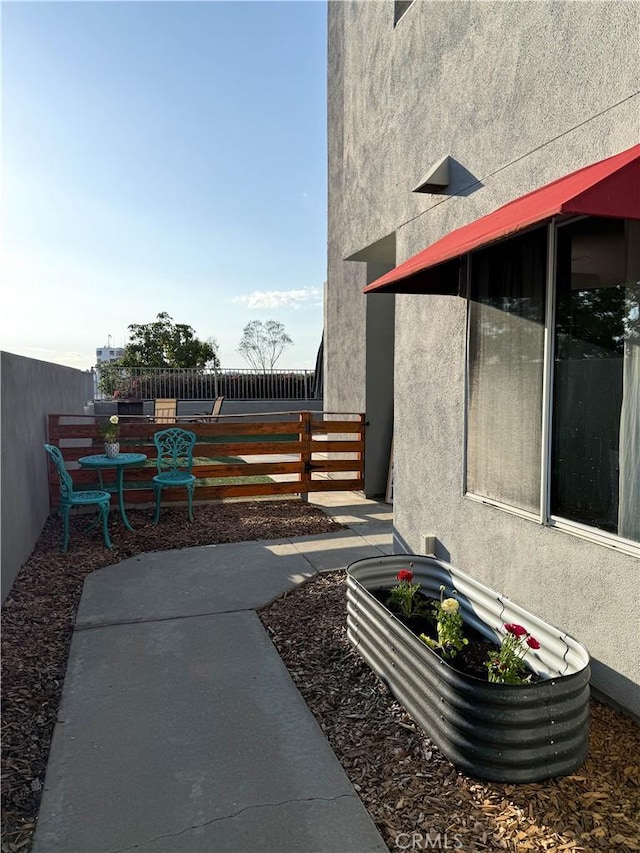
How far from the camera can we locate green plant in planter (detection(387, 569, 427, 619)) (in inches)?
136

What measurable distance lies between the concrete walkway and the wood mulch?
89mm

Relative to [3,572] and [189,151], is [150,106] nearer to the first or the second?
[189,151]

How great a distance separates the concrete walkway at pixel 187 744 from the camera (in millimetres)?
→ 2072

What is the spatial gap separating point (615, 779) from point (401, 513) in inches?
120

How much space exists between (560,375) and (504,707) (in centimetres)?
186

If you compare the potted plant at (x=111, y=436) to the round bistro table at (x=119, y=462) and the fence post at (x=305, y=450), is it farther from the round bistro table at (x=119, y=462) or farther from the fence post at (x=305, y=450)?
the fence post at (x=305, y=450)

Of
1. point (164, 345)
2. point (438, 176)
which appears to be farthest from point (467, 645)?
point (164, 345)

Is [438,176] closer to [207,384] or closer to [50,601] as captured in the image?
[50,601]

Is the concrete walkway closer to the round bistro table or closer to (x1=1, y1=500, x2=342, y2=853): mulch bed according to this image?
(x1=1, y1=500, x2=342, y2=853): mulch bed

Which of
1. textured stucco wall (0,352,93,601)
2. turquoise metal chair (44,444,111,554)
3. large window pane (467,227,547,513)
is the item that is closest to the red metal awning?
large window pane (467,227,547,513)

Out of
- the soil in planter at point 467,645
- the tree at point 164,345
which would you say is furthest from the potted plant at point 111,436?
the tree at point 164,345

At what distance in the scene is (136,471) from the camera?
761 cm

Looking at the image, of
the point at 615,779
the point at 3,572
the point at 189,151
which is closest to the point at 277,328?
the point at 189,151

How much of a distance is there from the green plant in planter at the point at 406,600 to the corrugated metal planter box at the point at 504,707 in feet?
1.53
